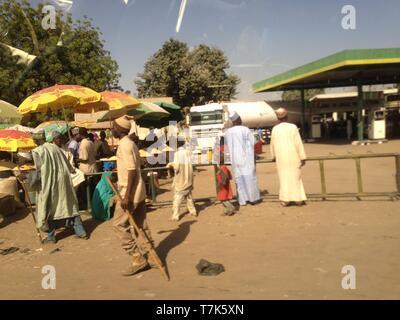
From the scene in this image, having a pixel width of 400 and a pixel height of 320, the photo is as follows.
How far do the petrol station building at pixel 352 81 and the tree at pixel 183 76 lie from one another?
6.34m

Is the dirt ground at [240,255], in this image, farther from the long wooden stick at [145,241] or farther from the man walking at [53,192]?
the man walking at [53,192]

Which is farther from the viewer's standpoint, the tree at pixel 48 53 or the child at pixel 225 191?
the tree at pixel 48 53

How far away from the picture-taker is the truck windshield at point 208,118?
792 inches

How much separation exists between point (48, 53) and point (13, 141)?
45.4ft

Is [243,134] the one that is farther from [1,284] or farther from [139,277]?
[1,284]

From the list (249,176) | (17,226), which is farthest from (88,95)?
(249,176)

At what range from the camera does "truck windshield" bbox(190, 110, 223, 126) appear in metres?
20.1

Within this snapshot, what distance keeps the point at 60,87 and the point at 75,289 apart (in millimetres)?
4592

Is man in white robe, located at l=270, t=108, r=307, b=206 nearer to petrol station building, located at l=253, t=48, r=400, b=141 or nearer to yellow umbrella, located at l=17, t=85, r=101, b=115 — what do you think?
yellow umbrella, located at l=17, t=85, r=101, b=115

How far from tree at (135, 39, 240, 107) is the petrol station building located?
634 cm

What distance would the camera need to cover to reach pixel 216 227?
6027 millimetres
